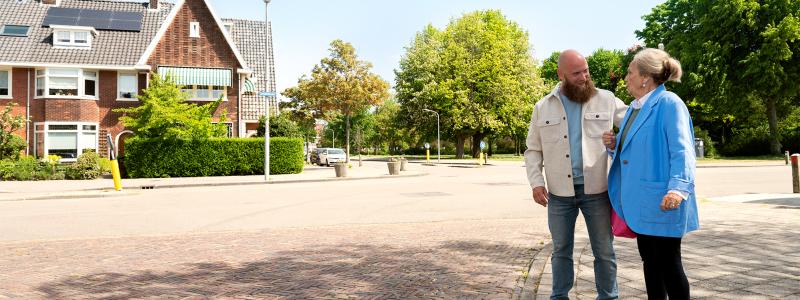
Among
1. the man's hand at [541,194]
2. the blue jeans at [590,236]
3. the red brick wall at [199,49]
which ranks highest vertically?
the red brick wall at [199,49]

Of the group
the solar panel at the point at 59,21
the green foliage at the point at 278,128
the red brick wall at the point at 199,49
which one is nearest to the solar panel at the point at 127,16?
the solar panel at the point at 59,21

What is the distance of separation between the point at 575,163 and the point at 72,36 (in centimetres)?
3218

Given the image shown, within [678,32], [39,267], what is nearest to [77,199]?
[39,267]

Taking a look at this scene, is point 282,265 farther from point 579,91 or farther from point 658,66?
point 658,66

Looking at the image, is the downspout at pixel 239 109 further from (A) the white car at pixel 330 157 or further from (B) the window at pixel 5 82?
(B) the window at pixel 5 82

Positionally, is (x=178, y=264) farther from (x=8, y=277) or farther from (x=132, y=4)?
(x=132, y=4)

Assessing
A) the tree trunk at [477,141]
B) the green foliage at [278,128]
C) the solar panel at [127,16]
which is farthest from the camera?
the tree trunk at [477,141]

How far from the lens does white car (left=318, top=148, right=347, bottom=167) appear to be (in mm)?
40719

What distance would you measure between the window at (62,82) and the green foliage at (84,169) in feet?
20.3

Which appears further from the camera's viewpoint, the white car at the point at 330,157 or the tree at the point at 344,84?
the white car at the point at 330,157

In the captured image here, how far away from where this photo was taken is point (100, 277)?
16.7ft

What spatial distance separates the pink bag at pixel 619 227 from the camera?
129 inches

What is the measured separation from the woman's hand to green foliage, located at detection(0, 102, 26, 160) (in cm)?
2819

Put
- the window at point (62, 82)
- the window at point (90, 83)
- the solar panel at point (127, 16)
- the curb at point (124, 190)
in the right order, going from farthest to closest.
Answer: the solar panel at point (127, 16) < the window at point (90, 83) < the window at point (62, 82) < the curb at point (124, 190)
